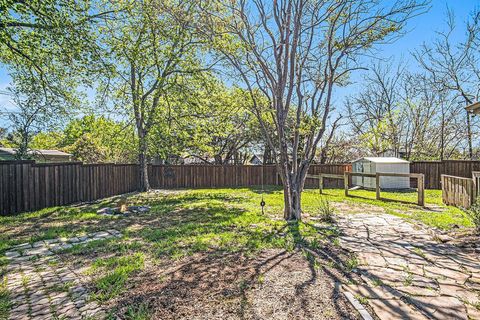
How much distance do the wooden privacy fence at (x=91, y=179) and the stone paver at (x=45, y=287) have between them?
12.8 feet

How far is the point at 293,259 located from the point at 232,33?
4.85 m

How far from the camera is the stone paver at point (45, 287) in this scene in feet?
7.59

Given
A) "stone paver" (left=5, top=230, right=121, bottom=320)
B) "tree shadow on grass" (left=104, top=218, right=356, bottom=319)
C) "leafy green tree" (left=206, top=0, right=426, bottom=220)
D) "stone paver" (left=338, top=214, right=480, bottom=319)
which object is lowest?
"stone paver" (left=338, top=214, right=480, bottom=319)

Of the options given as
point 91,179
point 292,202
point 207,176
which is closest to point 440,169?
point 292,202

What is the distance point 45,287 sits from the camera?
2795mm

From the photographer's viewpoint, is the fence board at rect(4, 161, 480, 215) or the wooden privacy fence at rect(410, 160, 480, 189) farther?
the wooden privacy fence at rect(410, 160, 480, 189)

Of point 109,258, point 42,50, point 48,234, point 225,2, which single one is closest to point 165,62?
point 42,50

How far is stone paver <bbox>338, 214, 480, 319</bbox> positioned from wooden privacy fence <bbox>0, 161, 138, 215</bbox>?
784 cm

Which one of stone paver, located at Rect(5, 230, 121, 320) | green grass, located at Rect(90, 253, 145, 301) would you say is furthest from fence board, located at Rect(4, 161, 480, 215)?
green grass, located at Rect(90, 253, 145, 301)

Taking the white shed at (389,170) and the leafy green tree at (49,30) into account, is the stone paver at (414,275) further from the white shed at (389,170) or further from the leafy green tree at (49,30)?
the white shed at (389,170)

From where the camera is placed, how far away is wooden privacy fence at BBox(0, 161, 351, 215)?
284 inches

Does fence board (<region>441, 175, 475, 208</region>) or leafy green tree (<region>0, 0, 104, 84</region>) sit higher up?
leafy green tree (<region>0, 0, 104, 84</region>)

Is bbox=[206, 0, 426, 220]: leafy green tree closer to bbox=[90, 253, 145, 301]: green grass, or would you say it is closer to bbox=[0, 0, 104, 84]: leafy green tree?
bbox=[0, 0, 104, 84]: leafy green tree

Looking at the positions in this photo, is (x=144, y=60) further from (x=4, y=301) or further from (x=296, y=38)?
(x=4, y=301)
